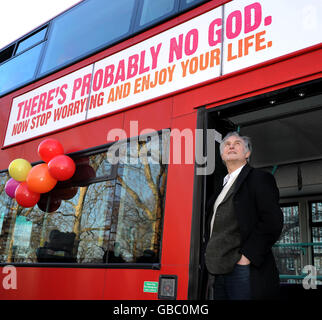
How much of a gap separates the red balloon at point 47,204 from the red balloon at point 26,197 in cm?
5

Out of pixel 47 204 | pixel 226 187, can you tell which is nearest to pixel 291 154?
pixel 47 204

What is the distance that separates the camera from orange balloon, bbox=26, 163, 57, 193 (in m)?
3.78

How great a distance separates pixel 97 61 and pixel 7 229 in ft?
6.99

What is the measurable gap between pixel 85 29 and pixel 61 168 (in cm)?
180

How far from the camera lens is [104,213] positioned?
329 cm

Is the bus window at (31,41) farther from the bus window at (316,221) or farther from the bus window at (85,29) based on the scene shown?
the bus window at (316,221)

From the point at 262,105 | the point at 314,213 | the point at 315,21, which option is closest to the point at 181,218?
the point at 262,105

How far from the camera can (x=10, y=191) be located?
14.1 ft

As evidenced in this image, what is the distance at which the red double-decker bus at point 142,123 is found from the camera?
2.67 m

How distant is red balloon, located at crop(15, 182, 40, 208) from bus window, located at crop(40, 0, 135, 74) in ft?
5.18

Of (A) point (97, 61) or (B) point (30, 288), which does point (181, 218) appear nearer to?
(B) point (30, 288)
